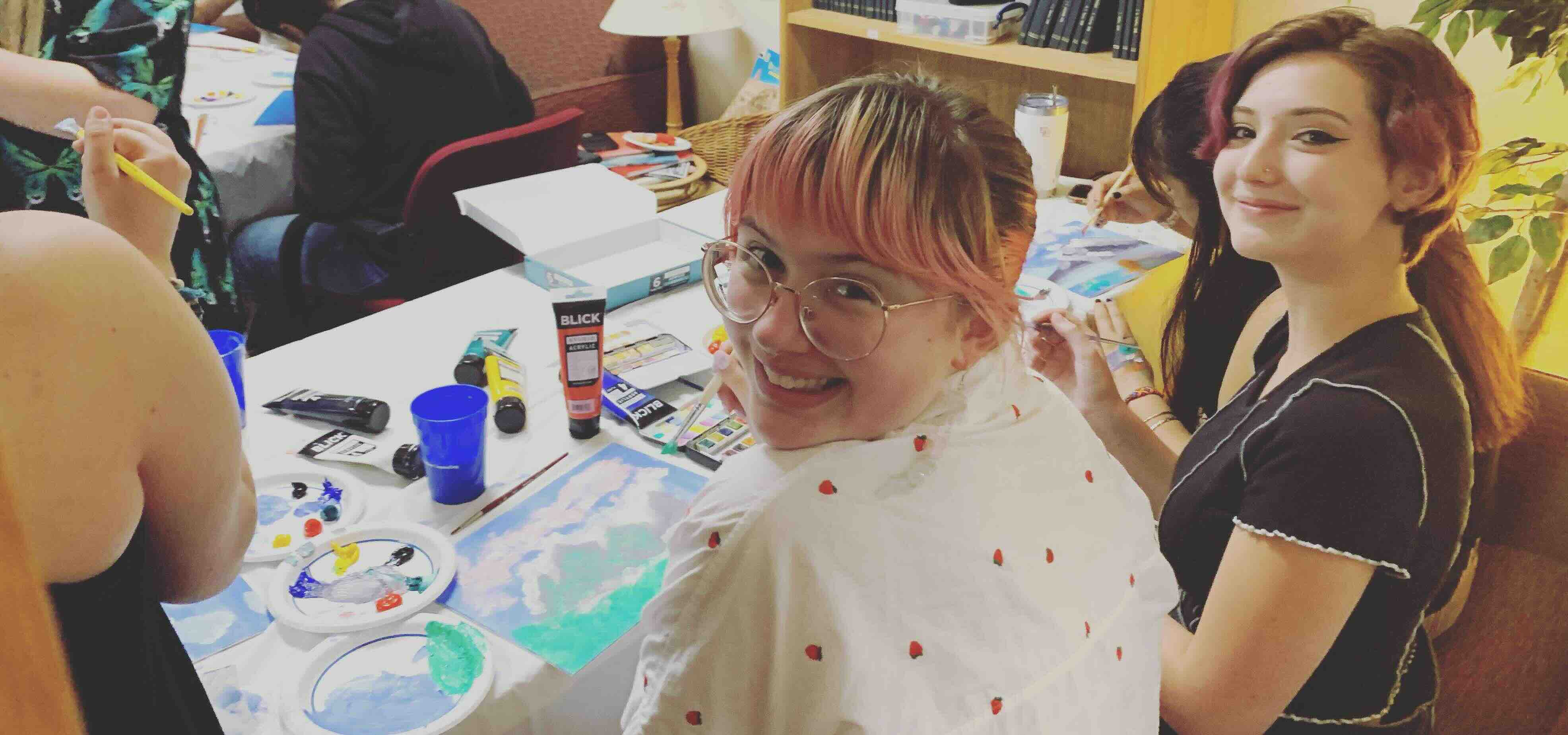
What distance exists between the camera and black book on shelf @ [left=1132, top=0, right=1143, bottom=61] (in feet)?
7.02

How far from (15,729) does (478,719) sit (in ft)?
2.68

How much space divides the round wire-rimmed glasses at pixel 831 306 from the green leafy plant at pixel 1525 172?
106 cm

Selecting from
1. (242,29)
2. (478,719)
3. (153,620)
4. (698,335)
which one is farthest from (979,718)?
(242,29)

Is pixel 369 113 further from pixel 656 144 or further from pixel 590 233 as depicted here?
pixel 656 144

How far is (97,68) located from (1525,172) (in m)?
2.32

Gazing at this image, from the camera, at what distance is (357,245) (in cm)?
237

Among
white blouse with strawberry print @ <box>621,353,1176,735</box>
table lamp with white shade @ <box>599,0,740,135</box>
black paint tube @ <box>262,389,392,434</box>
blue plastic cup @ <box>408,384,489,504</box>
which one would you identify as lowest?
black paint tube @ <box>262,389,392,434</box>

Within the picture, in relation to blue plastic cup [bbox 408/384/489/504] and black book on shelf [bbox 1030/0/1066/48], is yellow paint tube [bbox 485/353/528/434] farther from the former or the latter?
black book on shelf [bbox 1030/0/1066/48]

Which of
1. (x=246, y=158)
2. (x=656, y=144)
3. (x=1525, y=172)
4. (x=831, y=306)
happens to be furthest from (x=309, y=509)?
(x=656, y=144)

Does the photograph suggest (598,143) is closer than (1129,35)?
No

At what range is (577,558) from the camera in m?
1.11

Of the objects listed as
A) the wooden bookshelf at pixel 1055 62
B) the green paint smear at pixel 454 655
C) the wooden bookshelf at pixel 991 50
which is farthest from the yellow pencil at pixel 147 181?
the wooden bookshelf at pixel 991 50

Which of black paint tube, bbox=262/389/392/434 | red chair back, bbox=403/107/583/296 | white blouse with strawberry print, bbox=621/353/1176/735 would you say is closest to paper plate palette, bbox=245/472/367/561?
black paint tube, bbox=262/389/392/434

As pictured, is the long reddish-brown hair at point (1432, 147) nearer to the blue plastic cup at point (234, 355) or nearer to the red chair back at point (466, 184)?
the blue plastic cup at point (234, 355)
